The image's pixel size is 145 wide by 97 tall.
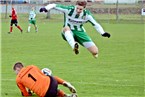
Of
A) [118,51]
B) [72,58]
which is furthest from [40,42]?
[72,58]

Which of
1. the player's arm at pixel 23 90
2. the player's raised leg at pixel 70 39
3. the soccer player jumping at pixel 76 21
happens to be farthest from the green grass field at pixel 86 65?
the soccer player jumping at pixel 76 21

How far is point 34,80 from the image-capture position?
11.6m

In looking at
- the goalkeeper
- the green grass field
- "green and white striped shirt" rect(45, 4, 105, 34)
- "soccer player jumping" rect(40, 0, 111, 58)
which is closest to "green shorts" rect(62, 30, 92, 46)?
"soccer player jumping" rect(40, 0, 111, 58)

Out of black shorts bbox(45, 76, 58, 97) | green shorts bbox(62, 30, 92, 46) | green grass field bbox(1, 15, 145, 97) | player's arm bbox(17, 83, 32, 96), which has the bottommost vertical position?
green grass field bbox(1, 15, 145, 97)

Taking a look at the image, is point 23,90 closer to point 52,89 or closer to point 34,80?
point 34,80

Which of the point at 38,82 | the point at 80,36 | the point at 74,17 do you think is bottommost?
the point at 38,82

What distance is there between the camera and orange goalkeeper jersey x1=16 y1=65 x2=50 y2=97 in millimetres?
11633

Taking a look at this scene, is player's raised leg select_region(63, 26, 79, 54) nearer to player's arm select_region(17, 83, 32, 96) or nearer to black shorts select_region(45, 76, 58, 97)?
player's arm select_region(17, 83, 32, 96)

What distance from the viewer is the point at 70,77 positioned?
1705 cm

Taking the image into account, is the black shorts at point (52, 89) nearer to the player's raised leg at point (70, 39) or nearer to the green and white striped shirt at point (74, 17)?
the player's raised leg at point (70, 39)

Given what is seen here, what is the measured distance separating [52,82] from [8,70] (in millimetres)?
7165

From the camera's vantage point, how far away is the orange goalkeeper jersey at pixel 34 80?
1163cm

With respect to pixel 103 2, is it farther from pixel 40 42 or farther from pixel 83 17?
pixel 83 17

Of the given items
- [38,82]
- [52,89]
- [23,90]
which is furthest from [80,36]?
[38,82]
